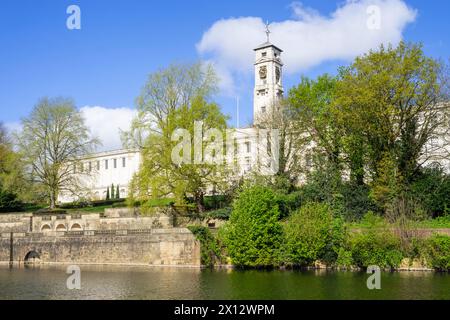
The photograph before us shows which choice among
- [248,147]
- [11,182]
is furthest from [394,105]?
[11,182]

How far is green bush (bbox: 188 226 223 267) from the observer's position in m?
33.2

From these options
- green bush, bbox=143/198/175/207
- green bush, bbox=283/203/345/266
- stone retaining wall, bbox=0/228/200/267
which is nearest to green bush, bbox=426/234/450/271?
green bush, bbox=283/203/345/266

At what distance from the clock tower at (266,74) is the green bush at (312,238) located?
3108 cm

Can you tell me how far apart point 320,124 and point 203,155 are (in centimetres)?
894

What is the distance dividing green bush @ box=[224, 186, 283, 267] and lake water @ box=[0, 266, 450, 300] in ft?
5.09

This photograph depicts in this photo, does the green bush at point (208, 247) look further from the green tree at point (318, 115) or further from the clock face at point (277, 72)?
the clock face at point (277, 72)

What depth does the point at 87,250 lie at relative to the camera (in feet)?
121

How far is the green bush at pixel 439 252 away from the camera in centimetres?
2791

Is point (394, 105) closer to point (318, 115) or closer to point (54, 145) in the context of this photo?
point (318, 115)

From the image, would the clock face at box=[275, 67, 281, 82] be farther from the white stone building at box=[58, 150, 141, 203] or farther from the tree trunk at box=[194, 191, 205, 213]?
the tree trunk at box=[194, 191, 205, 213]

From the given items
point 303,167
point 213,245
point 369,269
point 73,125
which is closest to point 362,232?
point 369,269

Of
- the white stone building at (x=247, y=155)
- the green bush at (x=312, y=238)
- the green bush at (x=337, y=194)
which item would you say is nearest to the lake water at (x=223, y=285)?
the green bush at (x=312, y=238)

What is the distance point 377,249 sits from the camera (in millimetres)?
29156

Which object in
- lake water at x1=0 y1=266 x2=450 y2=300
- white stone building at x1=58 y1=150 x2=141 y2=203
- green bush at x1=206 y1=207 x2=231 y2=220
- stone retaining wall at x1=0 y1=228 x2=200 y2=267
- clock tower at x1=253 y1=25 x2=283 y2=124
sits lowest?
lake water at x1=0 y1=266 x2=450 y2=300
